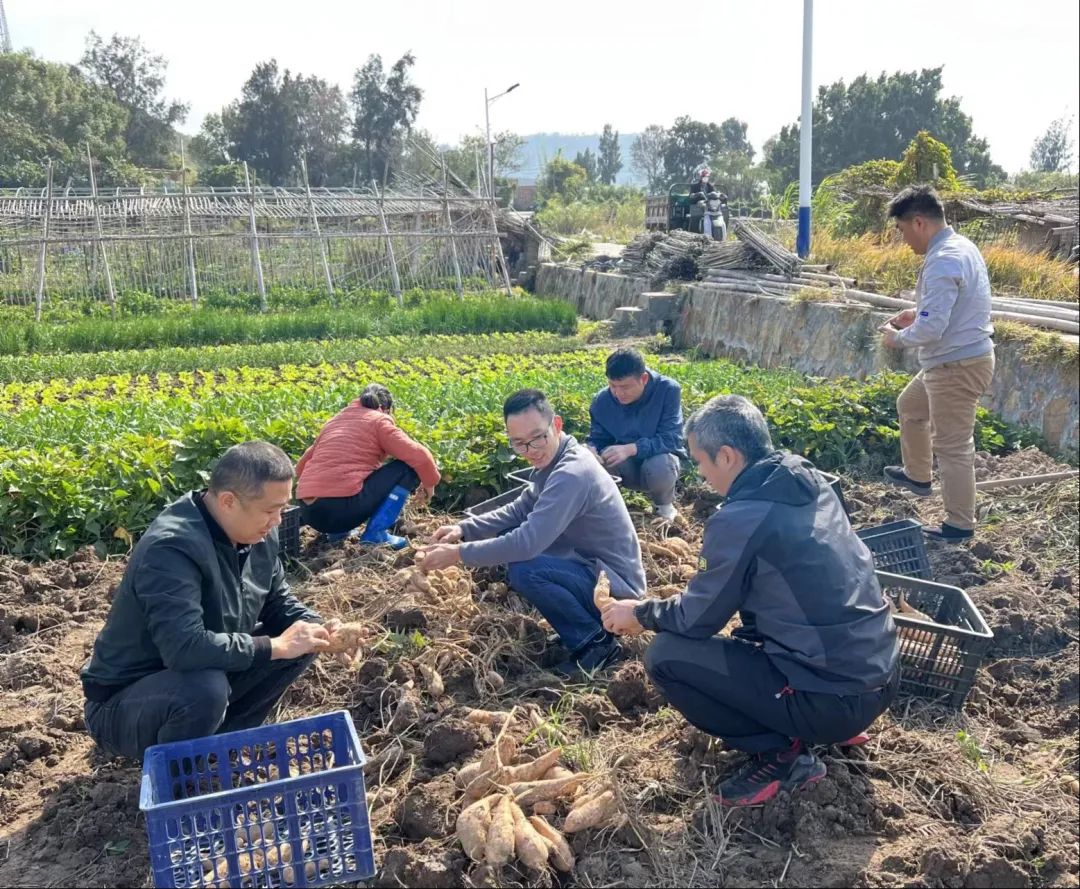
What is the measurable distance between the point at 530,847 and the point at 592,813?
29 centimetres

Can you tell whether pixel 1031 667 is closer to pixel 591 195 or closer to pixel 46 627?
pixel 46 627

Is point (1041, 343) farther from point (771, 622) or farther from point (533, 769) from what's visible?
point (533, 769)

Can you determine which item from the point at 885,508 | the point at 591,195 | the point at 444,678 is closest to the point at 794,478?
the point at 444,678

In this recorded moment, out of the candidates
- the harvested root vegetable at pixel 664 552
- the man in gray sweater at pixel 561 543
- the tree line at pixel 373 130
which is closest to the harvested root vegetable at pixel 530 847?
the man in gray sweater at pixel 561 543

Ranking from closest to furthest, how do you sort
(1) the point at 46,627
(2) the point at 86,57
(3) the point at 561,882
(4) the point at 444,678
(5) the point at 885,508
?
(3) the point at 561,882, (4) the point at 444,678, (1) the point at 46,627, (5) the point at 885,508, (2) the point at 86,57

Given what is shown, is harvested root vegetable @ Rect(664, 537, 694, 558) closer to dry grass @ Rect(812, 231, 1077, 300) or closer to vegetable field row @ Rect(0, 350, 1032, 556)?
vegetable field row @ Rect(0, 350, 1032, 556)

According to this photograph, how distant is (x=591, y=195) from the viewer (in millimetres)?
52594

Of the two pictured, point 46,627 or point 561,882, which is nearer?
point 561,882

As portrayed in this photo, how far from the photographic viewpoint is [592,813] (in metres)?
3.18

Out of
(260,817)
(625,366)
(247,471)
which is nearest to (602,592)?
(247,471)

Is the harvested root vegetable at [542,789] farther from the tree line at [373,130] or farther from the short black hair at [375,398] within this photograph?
the tree line at [373,130]

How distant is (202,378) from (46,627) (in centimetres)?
922

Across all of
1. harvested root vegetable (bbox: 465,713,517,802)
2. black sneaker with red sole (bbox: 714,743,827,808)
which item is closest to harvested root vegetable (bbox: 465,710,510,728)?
harvested root vegetable (bbox: 465,713,517,802)

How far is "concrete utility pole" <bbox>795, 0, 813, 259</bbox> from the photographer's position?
681 inches
